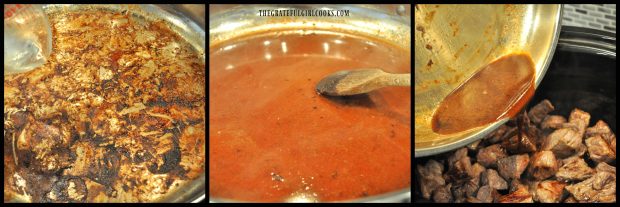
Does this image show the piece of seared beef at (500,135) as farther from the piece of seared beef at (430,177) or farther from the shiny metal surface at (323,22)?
the shiny metal surface at (323,22)

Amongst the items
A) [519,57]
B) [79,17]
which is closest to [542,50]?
[519,57]

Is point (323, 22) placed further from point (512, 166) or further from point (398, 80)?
point (512, 166)

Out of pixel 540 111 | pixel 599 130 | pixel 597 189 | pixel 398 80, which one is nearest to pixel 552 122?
pixel 540 111

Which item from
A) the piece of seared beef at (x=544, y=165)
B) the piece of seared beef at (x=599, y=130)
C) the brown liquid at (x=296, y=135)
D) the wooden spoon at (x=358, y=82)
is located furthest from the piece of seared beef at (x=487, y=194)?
the piece of seared beef at (x=599, y=130)

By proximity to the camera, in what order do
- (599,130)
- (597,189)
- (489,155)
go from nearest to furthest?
(597,189) < (489,155) < (599,130)

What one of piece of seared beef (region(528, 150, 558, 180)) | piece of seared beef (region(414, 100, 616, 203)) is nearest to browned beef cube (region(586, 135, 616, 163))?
piece of seared beef (region(414, 100, 616, 203))
